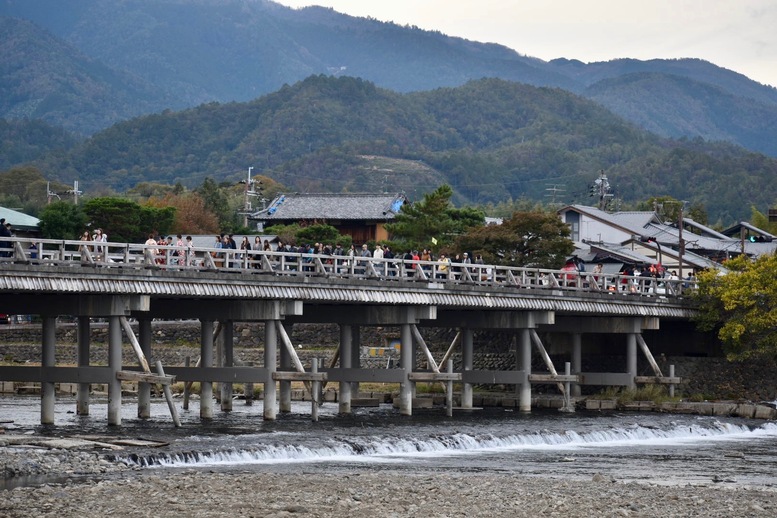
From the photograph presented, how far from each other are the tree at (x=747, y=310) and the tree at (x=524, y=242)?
56.8ft

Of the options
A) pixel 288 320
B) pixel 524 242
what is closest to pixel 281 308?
pixel 288 320

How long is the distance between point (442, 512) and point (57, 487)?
871 cm

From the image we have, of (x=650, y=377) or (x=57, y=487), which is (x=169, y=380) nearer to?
(x=57, y=487)

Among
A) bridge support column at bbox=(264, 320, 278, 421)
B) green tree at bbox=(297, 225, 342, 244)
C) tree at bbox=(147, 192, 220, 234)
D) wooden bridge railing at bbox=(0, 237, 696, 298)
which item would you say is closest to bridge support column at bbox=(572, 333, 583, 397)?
wooden bridge railing at bbox=(0, 237, 696, 298)

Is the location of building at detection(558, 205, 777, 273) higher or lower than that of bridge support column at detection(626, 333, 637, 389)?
higher

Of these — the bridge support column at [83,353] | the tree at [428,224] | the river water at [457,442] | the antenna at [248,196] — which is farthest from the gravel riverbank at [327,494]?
the antenna at [248,196]

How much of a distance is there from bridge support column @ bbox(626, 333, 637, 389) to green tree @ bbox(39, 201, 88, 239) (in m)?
41.0

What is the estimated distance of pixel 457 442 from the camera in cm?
4569

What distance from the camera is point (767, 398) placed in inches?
2665

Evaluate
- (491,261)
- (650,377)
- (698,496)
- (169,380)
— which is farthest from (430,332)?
(698,496)

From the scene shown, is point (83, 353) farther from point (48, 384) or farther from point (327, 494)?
point (327, 494)

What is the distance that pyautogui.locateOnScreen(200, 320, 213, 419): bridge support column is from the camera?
168ft

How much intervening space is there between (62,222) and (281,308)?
46.3 m

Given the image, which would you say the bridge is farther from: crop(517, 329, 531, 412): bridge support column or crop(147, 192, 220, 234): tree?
crop(147, 192, 220, 234): tree
